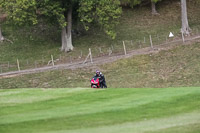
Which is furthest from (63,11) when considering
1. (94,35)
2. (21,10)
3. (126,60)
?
(126,60)

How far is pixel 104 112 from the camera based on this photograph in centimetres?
1466

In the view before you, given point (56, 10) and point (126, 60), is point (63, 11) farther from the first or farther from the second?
point (126, 60)

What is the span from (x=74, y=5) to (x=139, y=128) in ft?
130

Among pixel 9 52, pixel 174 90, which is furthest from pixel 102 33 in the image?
pixel 174 90

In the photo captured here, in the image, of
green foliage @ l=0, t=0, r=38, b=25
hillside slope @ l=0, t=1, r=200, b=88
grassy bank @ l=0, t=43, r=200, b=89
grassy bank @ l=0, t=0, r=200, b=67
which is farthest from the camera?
grassy bank @ l=0, t=0, r=200, b=67

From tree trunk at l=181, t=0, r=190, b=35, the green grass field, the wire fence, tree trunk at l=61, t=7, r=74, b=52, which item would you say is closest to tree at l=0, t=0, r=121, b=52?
tree trunk at l=61, t=7, r=74, b=52

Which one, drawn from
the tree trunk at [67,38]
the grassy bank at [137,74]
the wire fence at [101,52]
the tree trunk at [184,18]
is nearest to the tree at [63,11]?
the tree trunk at [67,38]

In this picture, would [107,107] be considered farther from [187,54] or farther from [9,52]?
[9,52]

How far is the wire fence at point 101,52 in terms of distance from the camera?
46094 mm

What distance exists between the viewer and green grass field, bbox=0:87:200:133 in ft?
42.2

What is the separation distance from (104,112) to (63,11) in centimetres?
3594

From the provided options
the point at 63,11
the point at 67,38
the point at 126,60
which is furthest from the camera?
the point at 67,38

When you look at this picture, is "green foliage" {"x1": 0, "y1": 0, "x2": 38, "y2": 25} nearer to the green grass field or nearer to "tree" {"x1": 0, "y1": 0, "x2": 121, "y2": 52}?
"tree" {"x1": 0, "y1": 0, "x2": 121, "y2": 52}

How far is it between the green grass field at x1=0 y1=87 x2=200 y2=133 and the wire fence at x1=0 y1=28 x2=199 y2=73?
26.3 metres
